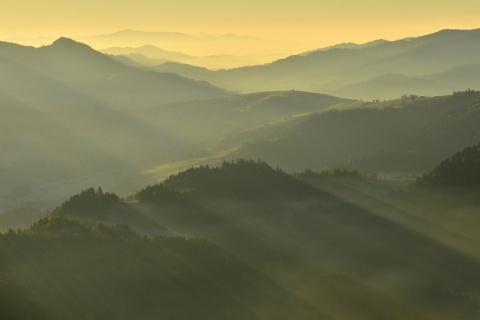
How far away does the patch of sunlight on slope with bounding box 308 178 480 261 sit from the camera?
198 feet

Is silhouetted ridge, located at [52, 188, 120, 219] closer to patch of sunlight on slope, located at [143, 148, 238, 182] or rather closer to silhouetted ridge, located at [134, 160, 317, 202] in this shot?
silhouetted ridge, located at [134, 160, 317, 202]

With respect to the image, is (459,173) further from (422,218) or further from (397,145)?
(397,145)

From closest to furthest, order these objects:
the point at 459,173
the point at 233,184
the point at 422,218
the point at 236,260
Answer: the point at 236,260
the point at 422,218
the point at 459,173
the point at 233,184

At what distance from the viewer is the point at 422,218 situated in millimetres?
66625

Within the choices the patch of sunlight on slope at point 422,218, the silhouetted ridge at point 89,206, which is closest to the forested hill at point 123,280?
the silhouetted ridge at point 89,206

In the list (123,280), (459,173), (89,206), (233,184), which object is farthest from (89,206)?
(459,173)

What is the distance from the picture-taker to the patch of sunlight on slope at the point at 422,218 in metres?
60.4

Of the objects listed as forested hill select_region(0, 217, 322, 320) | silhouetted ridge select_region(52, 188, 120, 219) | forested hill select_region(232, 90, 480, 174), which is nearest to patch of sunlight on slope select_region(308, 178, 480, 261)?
forested hill select_region(0, 217, 322, 320)

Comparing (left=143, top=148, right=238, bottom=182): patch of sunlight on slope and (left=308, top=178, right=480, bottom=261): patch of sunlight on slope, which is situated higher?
(left=308, top=178, right=480, bottom=261): patch of sunlight on slope

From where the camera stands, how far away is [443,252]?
58.9m

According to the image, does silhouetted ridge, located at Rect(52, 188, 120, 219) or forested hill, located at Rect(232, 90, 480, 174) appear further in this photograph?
forested hill, located at Rect(232, 90, 480, 174)

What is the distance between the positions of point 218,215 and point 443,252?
843 inches

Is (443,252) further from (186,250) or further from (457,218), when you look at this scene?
(186,250)

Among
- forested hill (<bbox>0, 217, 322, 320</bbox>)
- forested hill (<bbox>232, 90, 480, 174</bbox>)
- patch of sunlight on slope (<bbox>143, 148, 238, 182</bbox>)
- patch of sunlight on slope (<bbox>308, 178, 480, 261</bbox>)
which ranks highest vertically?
forested hill (<bbox>0, 217, 322, 320</bbox>)
